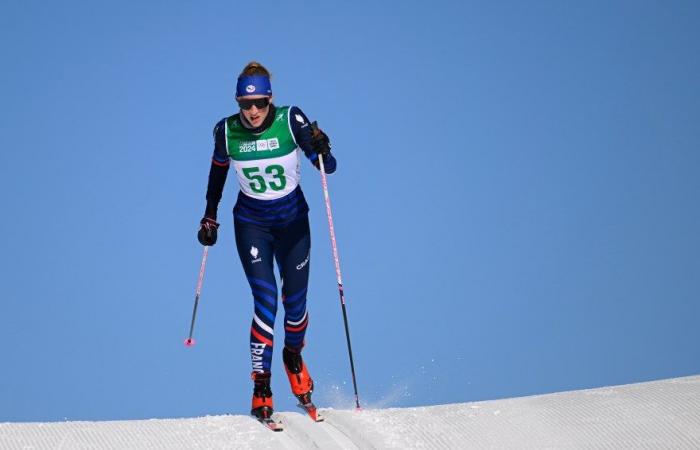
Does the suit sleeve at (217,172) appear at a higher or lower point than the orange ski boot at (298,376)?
higher

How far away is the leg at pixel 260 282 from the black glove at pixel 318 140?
2.23 ft

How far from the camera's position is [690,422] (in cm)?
679

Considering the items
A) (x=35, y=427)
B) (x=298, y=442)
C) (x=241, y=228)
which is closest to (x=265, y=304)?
(x=241, y=228)

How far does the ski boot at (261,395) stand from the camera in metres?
6.80

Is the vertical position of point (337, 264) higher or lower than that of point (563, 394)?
higher

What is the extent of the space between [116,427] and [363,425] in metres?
1.65

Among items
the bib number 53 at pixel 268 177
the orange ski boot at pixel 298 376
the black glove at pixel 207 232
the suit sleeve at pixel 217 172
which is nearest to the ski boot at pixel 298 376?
the orange ski boot at pixel 298 376

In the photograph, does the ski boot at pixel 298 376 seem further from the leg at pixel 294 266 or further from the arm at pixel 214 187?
the arm at pixel 214 187

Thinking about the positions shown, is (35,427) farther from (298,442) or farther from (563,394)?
(563,394)

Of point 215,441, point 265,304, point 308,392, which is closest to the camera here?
point 215,441

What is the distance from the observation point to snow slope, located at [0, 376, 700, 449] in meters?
6.36

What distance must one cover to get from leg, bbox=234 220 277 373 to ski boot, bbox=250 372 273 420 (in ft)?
0.17

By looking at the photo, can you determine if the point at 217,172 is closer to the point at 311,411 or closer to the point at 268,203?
the point at 268,203

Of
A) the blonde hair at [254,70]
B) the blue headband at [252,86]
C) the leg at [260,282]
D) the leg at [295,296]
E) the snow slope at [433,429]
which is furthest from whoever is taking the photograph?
the leg at [295,296]
